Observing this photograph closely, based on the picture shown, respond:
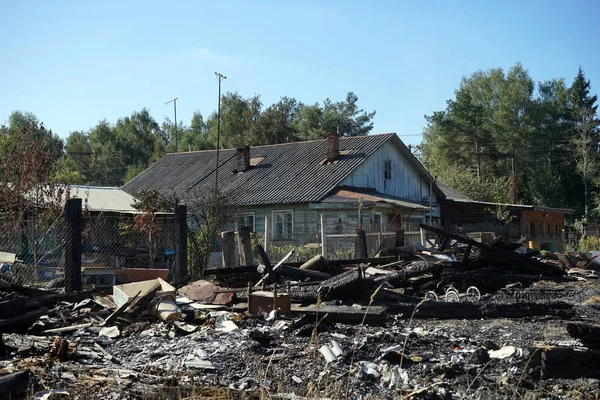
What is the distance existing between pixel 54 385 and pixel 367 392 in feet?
8.85

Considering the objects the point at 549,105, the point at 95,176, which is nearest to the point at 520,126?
the point at 549,105

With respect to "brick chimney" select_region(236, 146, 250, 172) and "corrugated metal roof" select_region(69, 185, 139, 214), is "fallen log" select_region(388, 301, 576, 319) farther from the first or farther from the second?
"brick chimney" select_region(236, 146, 250, 172)

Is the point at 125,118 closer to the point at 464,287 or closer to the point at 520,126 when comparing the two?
the point at 520,126

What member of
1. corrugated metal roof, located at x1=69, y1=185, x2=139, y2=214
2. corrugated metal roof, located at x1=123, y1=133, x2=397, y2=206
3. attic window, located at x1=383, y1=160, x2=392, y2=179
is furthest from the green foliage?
corrugated metal roof, located at x1=69, y1=185, x2=139, y2=214

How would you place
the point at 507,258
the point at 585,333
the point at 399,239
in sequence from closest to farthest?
the point at 585,333
the point at 507,258
the point at 399,239

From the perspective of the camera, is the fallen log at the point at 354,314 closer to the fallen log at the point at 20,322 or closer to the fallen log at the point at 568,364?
the fallen log at the point at 568,364

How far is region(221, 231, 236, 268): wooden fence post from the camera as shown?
13062 mm

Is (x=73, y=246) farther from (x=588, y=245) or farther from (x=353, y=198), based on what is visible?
(x=588, y=245)

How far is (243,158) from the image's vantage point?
34906mm

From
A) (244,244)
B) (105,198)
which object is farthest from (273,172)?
(244,244)

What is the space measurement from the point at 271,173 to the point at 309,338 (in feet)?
85.7

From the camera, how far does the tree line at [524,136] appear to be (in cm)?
5634

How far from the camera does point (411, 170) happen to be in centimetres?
3519

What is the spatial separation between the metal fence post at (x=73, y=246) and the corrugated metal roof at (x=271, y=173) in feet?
50.4
